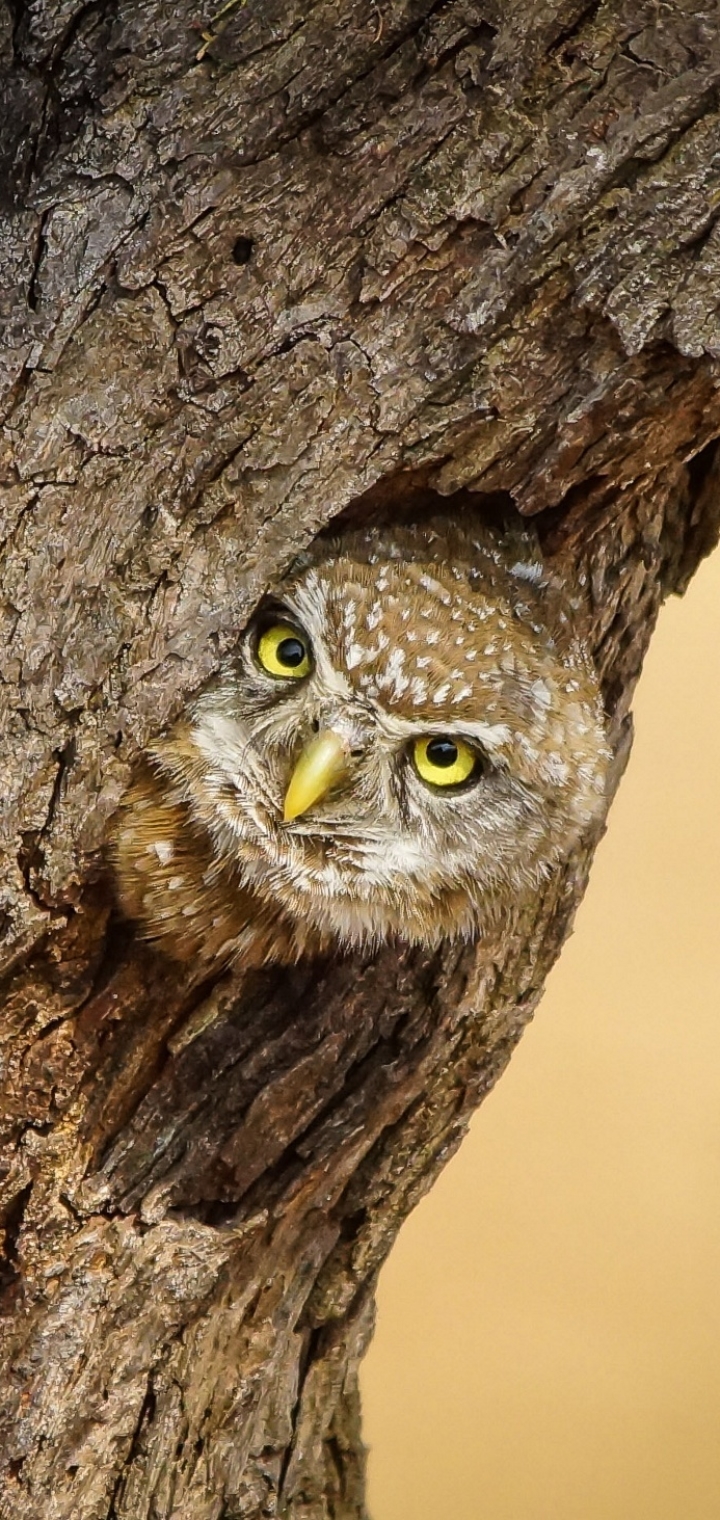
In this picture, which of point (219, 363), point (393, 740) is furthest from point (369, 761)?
point (219, 363)

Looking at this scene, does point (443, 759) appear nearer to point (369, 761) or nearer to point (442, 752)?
point (442, 752)

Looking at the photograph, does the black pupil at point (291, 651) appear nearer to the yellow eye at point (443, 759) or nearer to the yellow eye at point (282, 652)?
the yellow eye at point (282, 652)

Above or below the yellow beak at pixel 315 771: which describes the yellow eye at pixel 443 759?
above

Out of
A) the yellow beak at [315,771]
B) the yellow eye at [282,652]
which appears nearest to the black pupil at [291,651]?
the yellow eye at [282,652]

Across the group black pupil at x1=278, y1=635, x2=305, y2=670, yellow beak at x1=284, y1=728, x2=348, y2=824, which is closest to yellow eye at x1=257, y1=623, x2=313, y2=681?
black pupil at x1=278, y1=635, x2=305, y2=670

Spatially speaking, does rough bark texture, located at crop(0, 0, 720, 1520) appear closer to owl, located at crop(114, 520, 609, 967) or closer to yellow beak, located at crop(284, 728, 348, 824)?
owl, located at crop(114, 520, 609, 967)

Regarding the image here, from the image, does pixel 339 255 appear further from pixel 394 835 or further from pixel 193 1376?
pixel 193 1376
